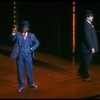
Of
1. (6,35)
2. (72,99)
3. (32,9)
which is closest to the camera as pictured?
(72,99)

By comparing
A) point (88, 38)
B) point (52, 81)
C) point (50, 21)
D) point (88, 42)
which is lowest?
point (52, 81)

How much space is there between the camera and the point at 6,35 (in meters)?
22.7

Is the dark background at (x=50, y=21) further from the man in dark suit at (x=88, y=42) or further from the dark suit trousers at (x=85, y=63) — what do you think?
the man in dark suit at (x=88, y=42)

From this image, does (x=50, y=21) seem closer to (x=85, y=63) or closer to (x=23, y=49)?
(x=85, y=63)

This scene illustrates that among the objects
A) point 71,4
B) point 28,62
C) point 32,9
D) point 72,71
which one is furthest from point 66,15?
point 28,62

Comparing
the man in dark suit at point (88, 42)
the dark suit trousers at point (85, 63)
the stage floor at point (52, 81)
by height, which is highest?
the man in dark suit at point (88, 42)

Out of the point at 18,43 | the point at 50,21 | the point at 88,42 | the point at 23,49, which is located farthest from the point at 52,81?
the point at 50,21

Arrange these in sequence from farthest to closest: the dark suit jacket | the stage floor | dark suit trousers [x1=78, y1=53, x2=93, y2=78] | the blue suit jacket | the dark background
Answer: the dark background
dark suit trousers [x1=78, y1=53, x2=93, y2=78]
the dark suit jacket
the blue suit jacket
the stage floor

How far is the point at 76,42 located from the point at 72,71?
3.54 metres

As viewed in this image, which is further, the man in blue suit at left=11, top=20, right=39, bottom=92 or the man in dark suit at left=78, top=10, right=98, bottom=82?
the man in dark suit at left=78, top=10, right=98, bottom=82

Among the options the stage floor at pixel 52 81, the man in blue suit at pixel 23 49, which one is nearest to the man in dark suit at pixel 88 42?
the stage floor at pixel 52 81

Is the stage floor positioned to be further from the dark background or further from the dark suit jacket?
the dark background

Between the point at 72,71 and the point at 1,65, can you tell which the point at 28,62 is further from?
the point at 1,65

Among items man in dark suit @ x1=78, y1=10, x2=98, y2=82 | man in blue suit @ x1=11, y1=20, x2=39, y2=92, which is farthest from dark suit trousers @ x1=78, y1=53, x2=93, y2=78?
man in blue suit @ x1=11, y1=20, x2=39, y2=92
